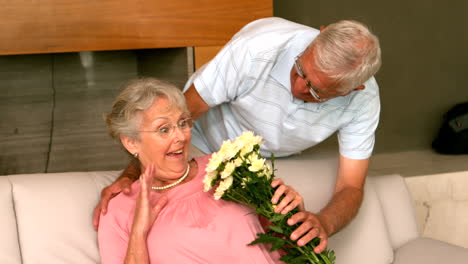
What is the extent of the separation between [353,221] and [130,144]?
938 millimetres

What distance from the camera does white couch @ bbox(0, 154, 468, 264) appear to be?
1.97 meters

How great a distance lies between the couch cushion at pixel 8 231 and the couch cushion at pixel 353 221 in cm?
96

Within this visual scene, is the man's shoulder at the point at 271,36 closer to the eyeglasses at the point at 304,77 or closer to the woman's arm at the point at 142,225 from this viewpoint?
the eyeglasses at the point at 304,77

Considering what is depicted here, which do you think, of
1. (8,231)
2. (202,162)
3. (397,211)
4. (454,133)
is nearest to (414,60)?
(454,133)

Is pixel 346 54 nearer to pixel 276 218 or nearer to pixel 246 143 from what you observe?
pixel 246 143

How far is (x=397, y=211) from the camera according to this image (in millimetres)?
2529

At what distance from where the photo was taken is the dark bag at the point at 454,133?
4043 mm

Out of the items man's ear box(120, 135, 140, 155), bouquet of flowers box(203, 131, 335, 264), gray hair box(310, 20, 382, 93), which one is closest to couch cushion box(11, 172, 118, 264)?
man's ear box(120, 135, 140, 155)

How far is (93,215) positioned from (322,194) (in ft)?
2.86

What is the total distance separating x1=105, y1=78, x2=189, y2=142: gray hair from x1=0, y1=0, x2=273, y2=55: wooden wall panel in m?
1.00

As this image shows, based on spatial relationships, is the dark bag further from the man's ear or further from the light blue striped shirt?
the man's ear

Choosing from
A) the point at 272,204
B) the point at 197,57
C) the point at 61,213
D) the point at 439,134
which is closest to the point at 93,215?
the point at 61,213

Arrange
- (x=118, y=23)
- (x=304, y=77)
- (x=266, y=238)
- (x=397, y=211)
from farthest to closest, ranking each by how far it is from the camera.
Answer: (x=118, y=23) → (x=397, y=211) → (x=304, y=77) → (x=266, y=238)

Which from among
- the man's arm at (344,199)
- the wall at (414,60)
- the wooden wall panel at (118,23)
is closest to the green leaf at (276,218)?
the man's arm at (344,199)
